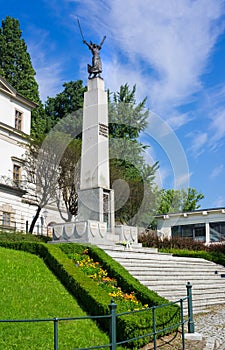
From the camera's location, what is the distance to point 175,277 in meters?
16.7

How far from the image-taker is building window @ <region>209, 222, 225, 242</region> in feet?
134

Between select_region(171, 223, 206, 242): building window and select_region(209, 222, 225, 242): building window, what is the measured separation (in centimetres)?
73

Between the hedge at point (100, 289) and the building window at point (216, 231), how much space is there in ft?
88.6

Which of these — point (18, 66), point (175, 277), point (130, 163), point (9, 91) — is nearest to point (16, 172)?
point (9, 91)

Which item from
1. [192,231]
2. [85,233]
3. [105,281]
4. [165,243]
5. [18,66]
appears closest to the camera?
[105,281]

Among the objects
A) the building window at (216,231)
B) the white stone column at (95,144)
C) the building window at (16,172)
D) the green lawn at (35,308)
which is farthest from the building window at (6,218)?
the green lawn at (35,308)

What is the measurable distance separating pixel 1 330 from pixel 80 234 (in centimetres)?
1154

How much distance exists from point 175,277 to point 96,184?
717 cm

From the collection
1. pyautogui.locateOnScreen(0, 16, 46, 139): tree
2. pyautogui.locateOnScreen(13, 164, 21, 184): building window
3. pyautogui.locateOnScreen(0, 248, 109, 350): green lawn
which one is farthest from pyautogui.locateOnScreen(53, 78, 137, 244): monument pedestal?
pyautogui.locateOnScreen(0, 16, 46, 139): tree

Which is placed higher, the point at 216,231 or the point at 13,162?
the point at 13,162

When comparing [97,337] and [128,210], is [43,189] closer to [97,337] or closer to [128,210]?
[128,210]

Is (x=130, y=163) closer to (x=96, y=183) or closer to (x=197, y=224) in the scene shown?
(x=197, y=224)

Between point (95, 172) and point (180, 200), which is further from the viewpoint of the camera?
point (180, 200)

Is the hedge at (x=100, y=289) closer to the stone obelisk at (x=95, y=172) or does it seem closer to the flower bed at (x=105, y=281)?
the flower bed at (x=105, y=281)
